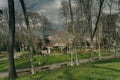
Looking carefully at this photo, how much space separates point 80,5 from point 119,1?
8.11 m

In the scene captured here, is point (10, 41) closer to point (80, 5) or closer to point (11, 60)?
point (11, 60)

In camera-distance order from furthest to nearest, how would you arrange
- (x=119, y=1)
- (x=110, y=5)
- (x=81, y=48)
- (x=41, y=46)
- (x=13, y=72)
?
(x=41, y=46)
(x=81, y=48)
(x=110, y=5)
(x=119, y=1)
(x=13, y=72)

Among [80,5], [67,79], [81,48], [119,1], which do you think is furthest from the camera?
[81,48]

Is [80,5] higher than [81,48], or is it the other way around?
[80,5]

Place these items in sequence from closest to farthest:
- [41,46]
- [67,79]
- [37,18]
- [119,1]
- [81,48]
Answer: [67,79], [119,1], [37,18], [81,48], [41,46]

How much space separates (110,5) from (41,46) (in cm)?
6929

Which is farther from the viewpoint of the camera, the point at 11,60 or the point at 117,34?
the point at 117,34

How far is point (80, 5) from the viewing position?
43344 millimetres

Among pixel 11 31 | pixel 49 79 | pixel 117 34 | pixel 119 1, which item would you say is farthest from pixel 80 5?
pixel 117 34

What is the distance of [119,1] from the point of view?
155 feet

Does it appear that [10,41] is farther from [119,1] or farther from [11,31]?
[119,1]

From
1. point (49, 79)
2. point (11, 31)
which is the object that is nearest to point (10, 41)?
point (11, 31)

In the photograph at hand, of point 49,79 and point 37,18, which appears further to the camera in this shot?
point 37,18

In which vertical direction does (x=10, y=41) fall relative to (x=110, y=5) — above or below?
below
